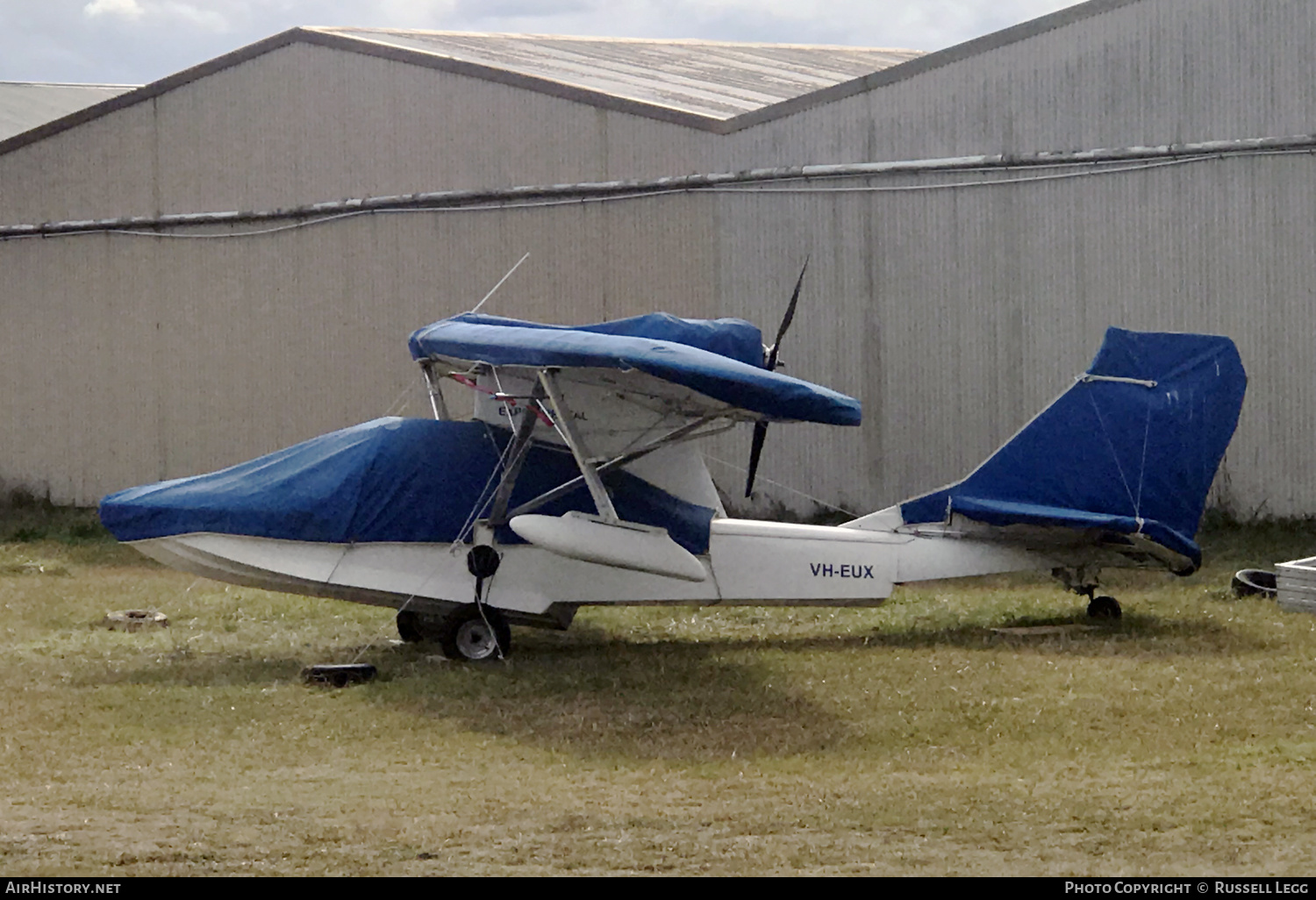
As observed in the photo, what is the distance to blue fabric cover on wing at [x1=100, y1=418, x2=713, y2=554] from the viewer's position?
1044 centimetres

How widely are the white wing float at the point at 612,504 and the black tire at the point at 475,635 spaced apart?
0.04 feet

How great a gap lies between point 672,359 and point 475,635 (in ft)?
9.47

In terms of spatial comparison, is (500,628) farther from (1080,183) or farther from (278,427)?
(278,427)

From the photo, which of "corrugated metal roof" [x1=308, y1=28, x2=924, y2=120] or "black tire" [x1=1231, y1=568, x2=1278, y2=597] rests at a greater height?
"corrugated metal roof" [x1=308, y1=28, x2=924, y2=120]

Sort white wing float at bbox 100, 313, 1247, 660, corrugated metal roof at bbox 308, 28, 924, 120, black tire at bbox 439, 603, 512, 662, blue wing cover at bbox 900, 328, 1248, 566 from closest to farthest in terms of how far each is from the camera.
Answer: white wing float at bbox 100, 313, 1247, 660 → black tire at bbox 439, 603, 512, 662 → blue wing cover at bbox 900, 328, 1248, 566 → corrugated metal roof at bbox 308, 28, 924, 120

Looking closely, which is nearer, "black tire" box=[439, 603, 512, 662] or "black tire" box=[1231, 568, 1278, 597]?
"black tire" box=[439, 603, 512, 662]

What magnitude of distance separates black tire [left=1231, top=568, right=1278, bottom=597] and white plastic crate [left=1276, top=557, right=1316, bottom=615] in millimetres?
638

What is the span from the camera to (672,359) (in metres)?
9.11

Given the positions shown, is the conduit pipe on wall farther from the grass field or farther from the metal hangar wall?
the grass field

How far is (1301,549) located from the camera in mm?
14867

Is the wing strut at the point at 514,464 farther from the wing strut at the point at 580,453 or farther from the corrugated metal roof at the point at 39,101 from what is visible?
the corrugated metal roof at the point at 39,101

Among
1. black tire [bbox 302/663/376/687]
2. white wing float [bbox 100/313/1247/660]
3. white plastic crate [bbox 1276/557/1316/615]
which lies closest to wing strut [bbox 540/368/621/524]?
white wing float [bbox 100/313/1247/660]

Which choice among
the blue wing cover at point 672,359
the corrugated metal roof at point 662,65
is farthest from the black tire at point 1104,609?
the corrugated metal roof at point 662,65

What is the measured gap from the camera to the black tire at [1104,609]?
11.9m
